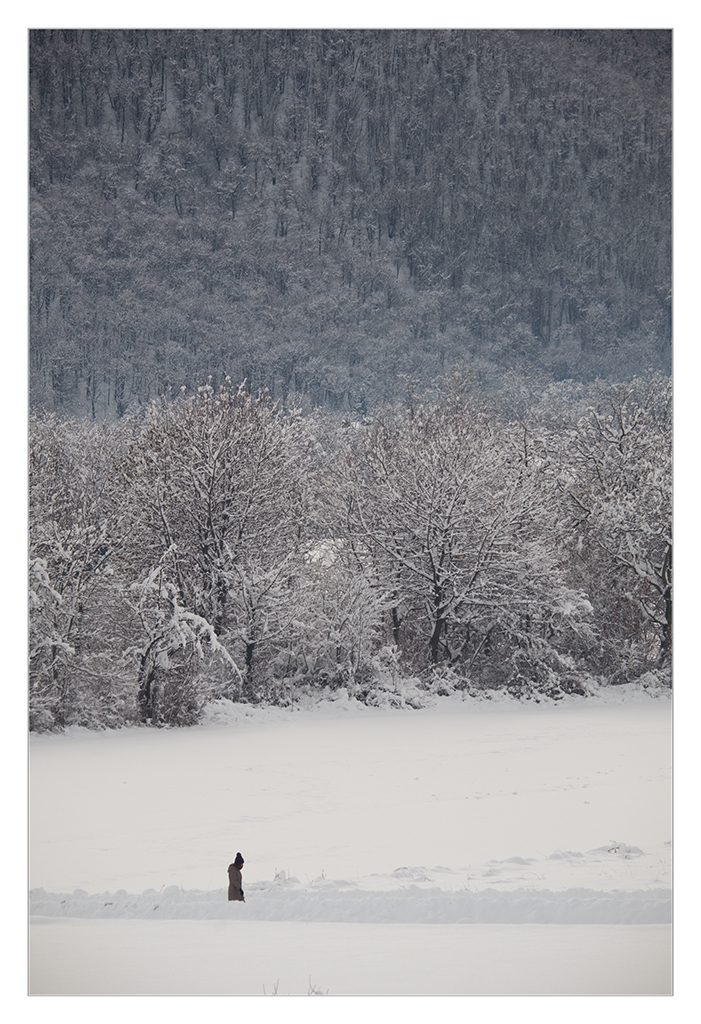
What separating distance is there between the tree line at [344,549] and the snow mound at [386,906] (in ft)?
4.05

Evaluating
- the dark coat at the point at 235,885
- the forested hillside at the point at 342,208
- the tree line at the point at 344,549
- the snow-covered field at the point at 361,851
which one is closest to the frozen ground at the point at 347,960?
the snow-covered field at the point at 361,851

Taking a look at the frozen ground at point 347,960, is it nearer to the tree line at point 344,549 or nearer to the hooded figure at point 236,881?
the hooded figure at point 236,881

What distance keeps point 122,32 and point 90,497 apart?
2839mm

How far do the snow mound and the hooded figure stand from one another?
0.04 m

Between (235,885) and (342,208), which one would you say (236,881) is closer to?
(235,885)

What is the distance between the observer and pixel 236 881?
5758 mm

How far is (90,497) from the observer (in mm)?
7223

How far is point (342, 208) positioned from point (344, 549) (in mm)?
2249

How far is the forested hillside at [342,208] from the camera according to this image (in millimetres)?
6320

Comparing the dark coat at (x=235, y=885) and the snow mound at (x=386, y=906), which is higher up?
the dark coat at (x=235, y=885)

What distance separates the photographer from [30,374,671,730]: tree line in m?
6.91

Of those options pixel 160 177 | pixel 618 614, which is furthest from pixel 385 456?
pixel 160 177

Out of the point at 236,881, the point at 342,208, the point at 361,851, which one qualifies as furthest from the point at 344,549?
the point at 236,881

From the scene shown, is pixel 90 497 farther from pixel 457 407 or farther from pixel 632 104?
pixel 632 104
